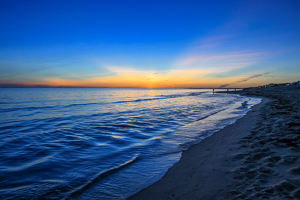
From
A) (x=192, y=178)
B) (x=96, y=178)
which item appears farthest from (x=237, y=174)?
(x=96, y=178)

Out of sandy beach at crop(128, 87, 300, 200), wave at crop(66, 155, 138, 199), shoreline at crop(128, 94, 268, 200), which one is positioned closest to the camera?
sandy beach at crop(128, 87, 300, 200)

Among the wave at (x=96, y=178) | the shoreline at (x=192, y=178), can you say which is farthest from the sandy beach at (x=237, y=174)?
the wave at (x=96, y=178)

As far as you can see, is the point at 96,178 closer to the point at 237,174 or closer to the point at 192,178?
the point at 192,178

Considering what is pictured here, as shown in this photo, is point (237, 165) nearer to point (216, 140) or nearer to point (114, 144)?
point (216, 140)

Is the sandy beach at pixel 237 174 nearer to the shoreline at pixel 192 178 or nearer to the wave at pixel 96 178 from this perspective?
the shoreline at pixel 192 178

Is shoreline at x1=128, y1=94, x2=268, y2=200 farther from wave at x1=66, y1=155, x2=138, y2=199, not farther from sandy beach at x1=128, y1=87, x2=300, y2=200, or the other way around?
wave at x1=66, y1=155, x2=138, y2=199

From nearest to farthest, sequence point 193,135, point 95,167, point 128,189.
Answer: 1. point 128,189
2. point 95,167
3. point 193,135

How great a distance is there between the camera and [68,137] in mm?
9250

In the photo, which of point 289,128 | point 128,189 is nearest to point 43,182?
point 128,189

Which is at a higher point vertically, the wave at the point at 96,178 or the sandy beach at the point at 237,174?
the sandy beach at the point at 237,174

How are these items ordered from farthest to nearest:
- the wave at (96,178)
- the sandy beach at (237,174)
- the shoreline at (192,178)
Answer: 1. the wave at (96,178)
2. the shoreline at (192,178)
3. the sandy beach at (237,174)

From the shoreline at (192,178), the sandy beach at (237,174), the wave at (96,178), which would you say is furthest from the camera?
the wave at (96,178)

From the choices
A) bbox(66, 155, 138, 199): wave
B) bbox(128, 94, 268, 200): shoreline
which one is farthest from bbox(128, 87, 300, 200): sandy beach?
bbox(66, 155, 138, 199): wave

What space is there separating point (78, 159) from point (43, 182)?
1.68 m
